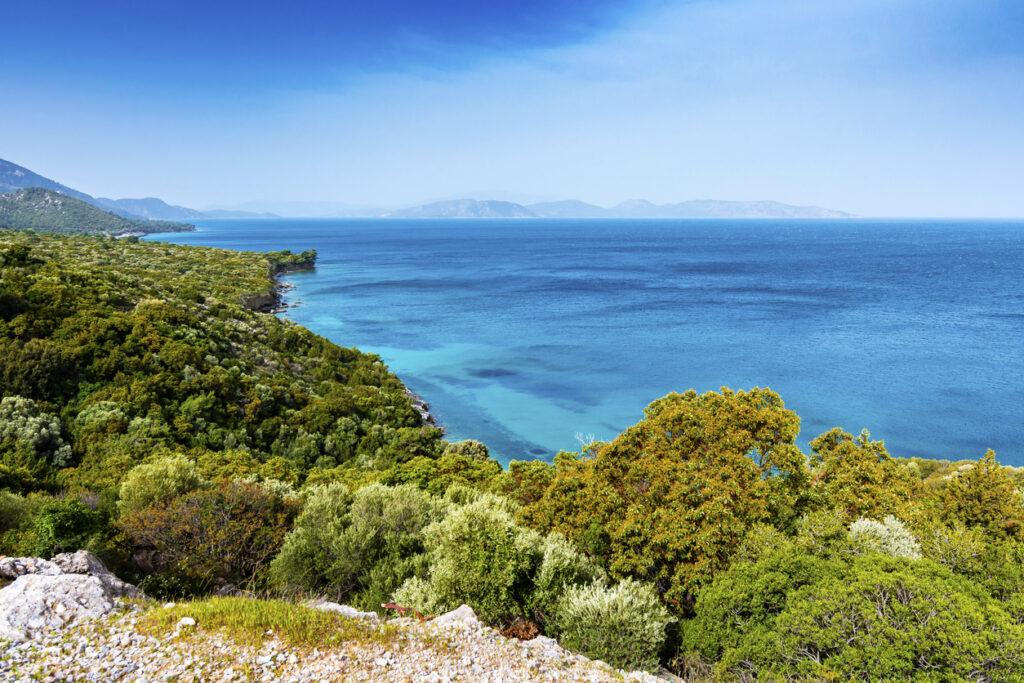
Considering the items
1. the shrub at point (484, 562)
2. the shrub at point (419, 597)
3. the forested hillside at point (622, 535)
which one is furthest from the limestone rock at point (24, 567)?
the shrub at point (484, 562)

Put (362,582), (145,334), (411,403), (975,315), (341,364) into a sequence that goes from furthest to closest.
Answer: (975,315)
(341,364)
(411,403)
(145,334)
(362,582)

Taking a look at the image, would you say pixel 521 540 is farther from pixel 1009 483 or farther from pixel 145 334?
pixel 145 334

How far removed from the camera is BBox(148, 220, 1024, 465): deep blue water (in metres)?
38.9

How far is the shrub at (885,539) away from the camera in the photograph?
1179 cm

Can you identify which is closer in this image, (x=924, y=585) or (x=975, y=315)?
(x=924, y=585)

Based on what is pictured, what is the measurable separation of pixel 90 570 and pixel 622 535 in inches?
485

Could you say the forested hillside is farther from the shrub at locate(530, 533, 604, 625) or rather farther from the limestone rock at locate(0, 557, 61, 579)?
the limestone rock at locate(0, 557, 61, 579)

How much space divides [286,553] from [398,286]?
88.1 m

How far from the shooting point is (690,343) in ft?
190

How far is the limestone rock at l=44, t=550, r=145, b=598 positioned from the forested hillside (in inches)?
39.3

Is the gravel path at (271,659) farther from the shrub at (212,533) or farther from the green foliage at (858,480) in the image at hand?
the green foliage at (858,480)

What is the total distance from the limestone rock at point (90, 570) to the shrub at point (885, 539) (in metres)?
16.3

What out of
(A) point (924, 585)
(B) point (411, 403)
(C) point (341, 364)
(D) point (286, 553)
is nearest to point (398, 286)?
(C) point (341, 364)

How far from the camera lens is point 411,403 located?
1528 inches
